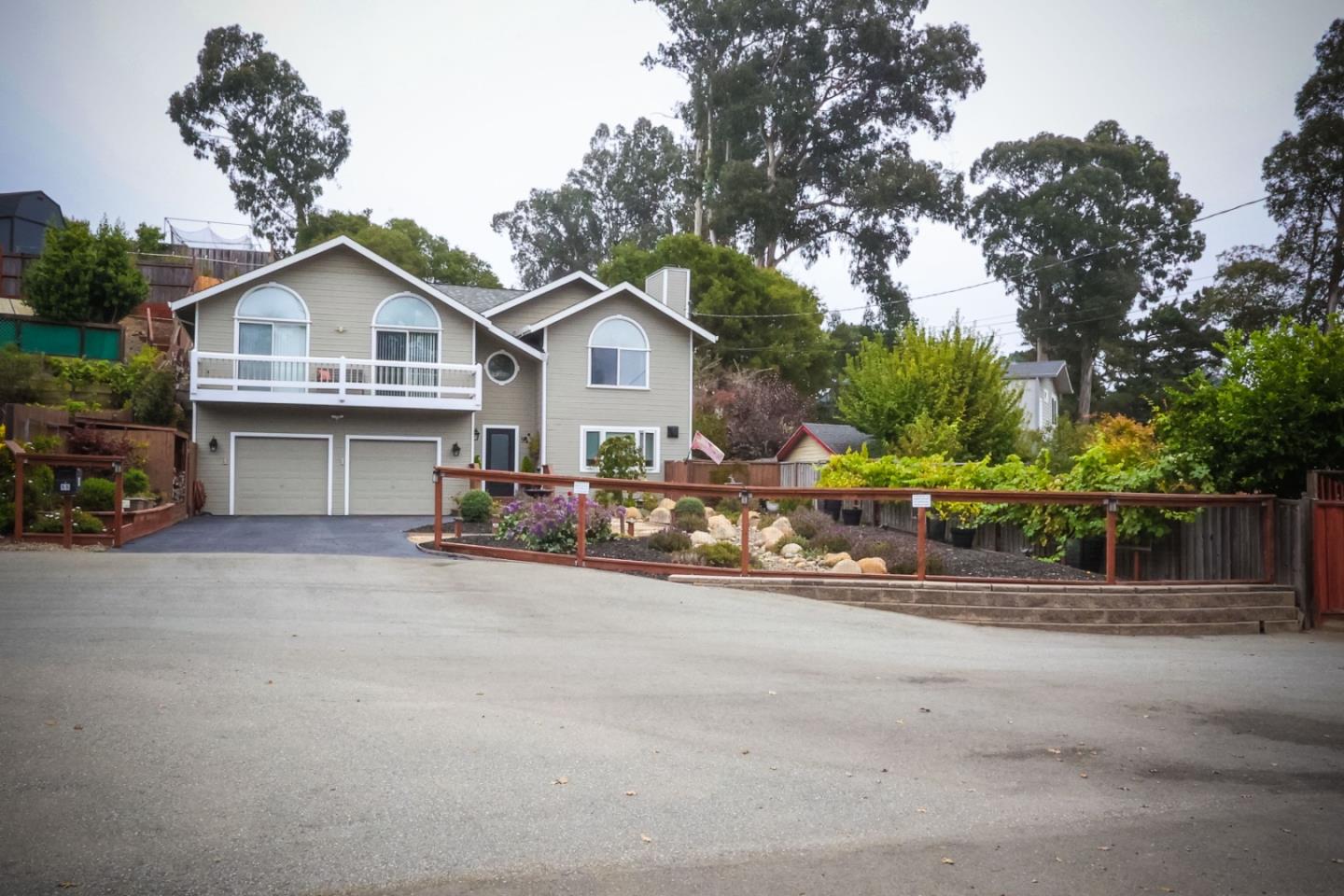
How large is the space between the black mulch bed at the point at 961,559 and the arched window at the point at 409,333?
Result: 12778mm

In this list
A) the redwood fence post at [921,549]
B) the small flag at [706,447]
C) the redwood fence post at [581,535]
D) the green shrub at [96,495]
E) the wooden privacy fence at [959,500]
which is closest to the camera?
the redwood fence post at [921,549]

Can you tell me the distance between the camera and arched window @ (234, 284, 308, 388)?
2741cm

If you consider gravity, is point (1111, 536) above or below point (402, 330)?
below

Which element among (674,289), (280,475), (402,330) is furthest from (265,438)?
(674,289)

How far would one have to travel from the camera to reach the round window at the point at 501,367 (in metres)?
30.6

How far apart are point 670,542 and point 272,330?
16805 millimetres

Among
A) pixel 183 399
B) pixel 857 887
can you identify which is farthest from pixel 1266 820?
pixel 183 399

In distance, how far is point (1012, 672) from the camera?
953cm

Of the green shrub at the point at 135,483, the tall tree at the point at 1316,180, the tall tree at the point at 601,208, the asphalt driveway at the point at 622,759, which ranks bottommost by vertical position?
the asphalt driveway at the point at 622,759

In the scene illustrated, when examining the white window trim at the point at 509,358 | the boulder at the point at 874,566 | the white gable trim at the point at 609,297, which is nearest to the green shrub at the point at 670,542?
the boulder at the point at 874,566

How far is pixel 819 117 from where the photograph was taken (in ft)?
167

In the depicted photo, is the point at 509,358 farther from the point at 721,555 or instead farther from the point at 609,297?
the point at 721,555

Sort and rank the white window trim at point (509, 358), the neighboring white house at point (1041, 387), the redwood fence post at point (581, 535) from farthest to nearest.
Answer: the neighboring white house at point (1041, 387) < the white window trim at point (509, 358) < the redwood fence post at point (581, 535)

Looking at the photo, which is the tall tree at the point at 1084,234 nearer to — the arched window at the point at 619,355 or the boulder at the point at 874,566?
the arched window at the point at 619,355
